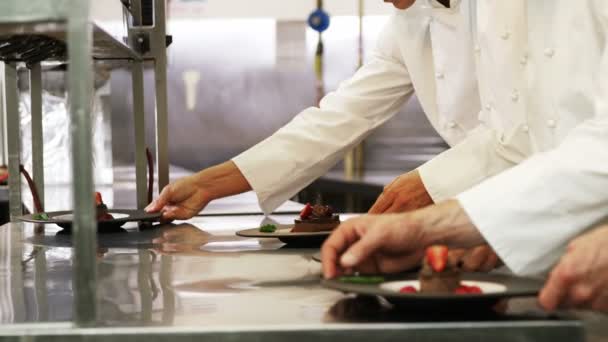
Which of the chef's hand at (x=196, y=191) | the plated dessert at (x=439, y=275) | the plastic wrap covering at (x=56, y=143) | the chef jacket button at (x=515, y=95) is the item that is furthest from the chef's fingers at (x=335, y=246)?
the plastic wrap covering at (x=56, y=143)

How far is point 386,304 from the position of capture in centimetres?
103

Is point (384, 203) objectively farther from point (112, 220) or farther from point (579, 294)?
point (579, 294)

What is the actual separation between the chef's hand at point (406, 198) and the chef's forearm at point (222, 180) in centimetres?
45

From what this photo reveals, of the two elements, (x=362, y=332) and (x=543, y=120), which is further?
(x=543, y=120)

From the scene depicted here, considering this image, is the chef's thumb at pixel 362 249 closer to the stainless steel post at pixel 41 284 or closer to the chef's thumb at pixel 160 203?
the stainless steel post at pixel 41 284

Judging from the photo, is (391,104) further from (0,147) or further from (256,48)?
(256,48)

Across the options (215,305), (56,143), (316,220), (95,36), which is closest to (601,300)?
(215,305)

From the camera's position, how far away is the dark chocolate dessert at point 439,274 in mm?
977

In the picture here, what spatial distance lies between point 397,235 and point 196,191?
50.8 inches

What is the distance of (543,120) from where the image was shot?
1.60 meters

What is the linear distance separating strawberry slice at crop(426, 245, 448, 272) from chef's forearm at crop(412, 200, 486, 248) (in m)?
0.08

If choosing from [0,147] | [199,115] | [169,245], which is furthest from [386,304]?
[199,115]

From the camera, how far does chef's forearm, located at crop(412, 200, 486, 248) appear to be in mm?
1078

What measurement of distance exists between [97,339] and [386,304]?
12.7 inches
